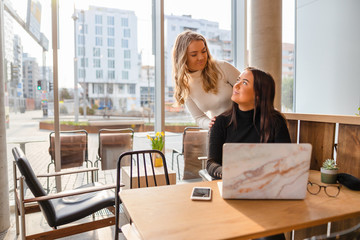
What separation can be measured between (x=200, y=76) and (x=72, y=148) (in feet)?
6.37

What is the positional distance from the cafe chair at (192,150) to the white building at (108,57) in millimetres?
821

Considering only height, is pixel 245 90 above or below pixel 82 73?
below

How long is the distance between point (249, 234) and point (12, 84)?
3.14m

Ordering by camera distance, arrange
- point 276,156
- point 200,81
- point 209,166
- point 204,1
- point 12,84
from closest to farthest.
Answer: point 276,156, point 209,166, point 200,81, point 12,84, point 204,1

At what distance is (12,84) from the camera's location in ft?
9.95

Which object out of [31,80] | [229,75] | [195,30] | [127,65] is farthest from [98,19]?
[229,75]

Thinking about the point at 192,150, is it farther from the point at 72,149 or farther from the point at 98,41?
the point at 98,41

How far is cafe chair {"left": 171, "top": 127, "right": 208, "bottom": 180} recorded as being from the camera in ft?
12.0

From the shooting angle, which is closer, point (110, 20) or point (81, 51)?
point (81, 51)

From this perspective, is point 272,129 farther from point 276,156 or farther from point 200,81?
point 200,81

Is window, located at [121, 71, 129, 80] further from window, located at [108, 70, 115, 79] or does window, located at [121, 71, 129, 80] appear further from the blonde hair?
the blonde hair

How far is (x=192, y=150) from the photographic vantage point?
370 cm

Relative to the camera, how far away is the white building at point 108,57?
3260 millimetres

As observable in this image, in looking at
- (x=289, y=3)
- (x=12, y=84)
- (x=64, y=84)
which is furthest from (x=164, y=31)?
(x=289, y=3)
